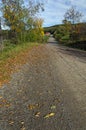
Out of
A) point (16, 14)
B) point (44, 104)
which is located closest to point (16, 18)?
point (16, 14)

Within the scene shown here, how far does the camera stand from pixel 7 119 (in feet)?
23.6

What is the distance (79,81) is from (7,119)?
5.53 meters

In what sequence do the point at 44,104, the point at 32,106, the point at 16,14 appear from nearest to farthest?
the point at 32,106, the point at 44,104, the point at 16,14

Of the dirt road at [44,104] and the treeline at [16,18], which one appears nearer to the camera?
the dirt road at [44,104]

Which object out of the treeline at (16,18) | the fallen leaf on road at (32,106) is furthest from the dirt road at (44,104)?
the treeline at (16,18)

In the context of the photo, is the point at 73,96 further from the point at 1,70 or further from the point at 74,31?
the point at 74,31

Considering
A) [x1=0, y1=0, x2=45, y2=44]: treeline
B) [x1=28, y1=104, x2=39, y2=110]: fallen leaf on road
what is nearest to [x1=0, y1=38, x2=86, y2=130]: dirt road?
[x1=28, y1=104, x2=39, y2=110]: fallen leaf on road

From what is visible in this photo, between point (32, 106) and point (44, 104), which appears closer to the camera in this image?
point (32, 106)

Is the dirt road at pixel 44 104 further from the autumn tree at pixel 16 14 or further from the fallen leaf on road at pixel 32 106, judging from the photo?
the autumn tree at pixel 16 14

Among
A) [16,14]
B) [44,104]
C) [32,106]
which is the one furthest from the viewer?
[16,14]

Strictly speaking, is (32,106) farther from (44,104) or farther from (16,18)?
(16,18)

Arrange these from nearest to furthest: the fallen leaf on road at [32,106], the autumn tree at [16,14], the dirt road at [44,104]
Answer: the dirt road at [44,104], the fallen leaf on road at [32,106], the autumn tree at [16,14]

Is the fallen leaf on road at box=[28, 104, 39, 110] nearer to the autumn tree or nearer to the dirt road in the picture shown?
the dirt road

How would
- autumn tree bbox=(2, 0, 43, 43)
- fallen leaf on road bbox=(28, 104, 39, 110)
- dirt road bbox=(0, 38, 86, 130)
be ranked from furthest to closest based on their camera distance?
autumn tree bbox=(2, 0, 43, 43) < fallen leaf on road bbox=(28, 104, 39, 110) < dirt road bbox=(0, 38, 86, 130)
